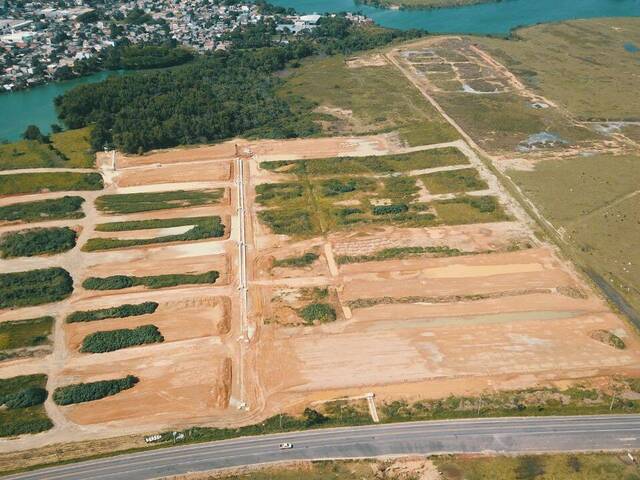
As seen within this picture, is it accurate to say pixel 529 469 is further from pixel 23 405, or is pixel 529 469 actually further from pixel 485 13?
pixel 485 13

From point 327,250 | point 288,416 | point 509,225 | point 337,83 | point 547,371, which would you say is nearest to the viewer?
point 288,416

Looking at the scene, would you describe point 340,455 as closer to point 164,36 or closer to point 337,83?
point 337,83

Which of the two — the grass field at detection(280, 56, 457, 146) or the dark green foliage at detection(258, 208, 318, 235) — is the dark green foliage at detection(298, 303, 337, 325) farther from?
the grass field at detection(280, 56, 457, 146)

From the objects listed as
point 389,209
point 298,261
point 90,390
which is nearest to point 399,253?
point 389,209

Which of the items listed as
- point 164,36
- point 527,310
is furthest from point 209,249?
point 164,36

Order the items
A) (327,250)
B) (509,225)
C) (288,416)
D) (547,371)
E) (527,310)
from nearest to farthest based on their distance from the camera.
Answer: (288,416) → (547,371) → (527,310) → (327,250) → (509,225)

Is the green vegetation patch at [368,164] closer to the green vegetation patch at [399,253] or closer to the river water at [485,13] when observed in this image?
the green vegetation patch at [399,253]

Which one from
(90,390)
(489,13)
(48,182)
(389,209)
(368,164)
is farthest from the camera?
(489,13)
